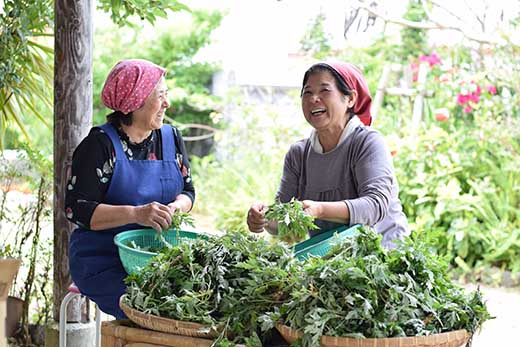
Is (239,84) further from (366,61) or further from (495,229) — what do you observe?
(495,229)

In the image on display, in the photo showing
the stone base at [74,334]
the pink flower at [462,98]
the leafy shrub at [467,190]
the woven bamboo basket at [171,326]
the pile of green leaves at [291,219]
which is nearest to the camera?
the woven bamboo basket at [171,326]

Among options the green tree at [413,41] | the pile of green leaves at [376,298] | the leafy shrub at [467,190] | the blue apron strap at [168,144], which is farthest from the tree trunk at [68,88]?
the green tree at [413,41]

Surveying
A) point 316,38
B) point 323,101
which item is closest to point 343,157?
point 323,101

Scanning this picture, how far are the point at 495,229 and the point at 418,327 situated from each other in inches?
176

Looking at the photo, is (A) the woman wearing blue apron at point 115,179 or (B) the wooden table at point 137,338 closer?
(B) the wooden table at point 137,338

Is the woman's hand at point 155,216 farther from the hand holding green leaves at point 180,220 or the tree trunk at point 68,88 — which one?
the tree trunk at point 68,88

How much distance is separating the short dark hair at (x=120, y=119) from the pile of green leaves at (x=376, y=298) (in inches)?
39.9

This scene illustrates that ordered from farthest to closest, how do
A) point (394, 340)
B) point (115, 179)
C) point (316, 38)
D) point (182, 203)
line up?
point (316, 38), point (182, 203), point (115, 179), point (394, 340)

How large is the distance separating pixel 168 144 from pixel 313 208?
2.13 feet

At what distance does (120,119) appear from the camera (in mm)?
2676

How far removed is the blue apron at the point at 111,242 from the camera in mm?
2566

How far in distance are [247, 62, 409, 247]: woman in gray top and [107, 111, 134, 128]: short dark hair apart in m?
0.51

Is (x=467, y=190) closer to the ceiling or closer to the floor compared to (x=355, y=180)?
closer to the floor

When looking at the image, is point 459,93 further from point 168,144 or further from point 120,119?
point 120,119
